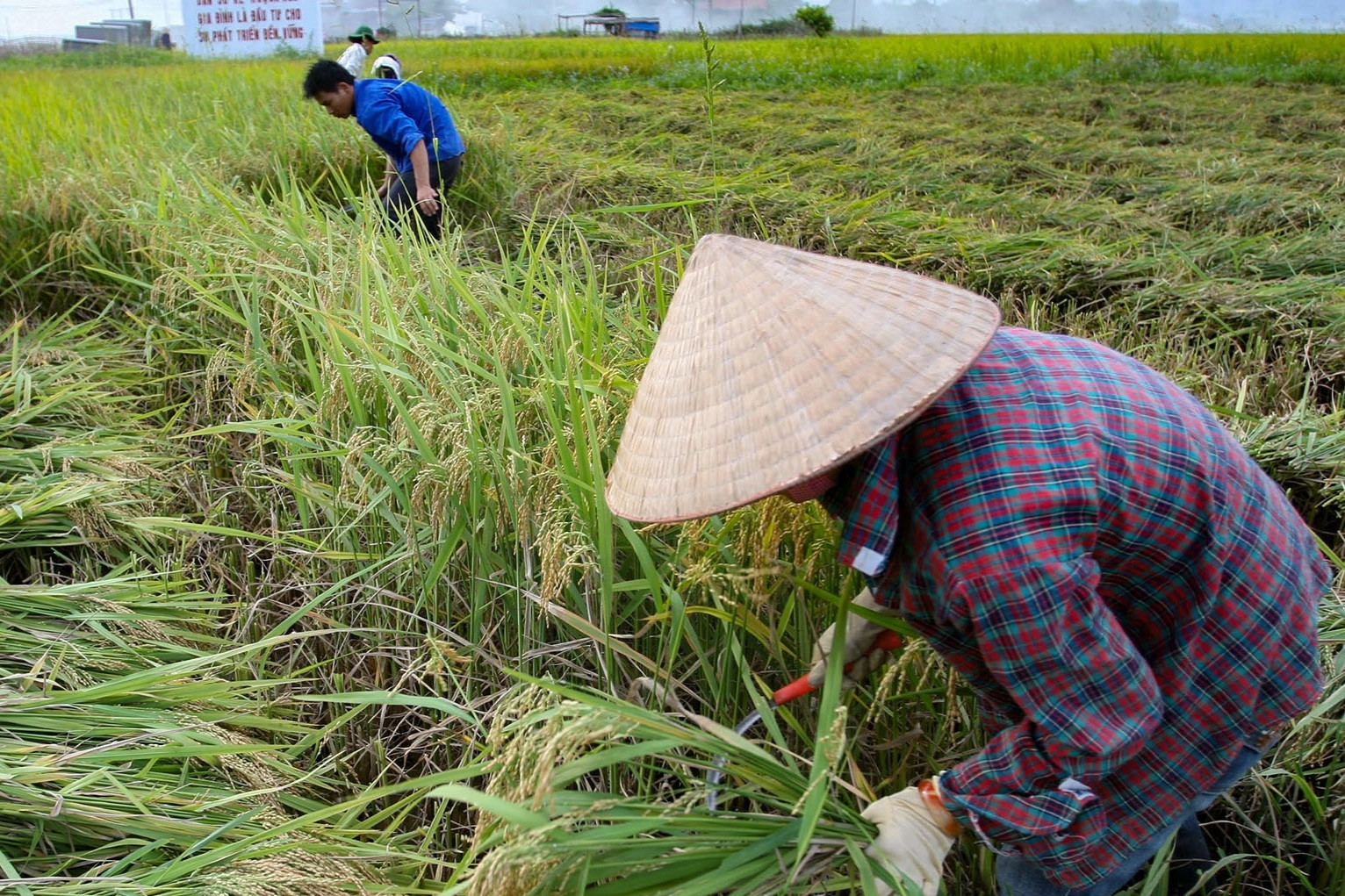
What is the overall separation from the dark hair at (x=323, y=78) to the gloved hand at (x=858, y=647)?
148 inches

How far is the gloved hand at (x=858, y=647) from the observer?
1414mm

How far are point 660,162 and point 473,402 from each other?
4145mm

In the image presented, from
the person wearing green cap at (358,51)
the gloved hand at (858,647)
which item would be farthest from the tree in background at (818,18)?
the gloved hand at (858,647)

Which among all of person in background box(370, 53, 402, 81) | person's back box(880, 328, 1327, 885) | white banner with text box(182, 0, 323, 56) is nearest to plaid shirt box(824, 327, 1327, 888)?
person's back box(880, 328, 1327, 885)

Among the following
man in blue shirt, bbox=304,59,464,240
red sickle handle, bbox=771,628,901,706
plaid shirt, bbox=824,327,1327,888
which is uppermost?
man in blue shirt, bbox=304,59,464,240

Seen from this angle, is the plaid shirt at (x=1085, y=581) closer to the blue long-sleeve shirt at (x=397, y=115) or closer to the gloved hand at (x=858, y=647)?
the gloved hand at (x=858, y=647)

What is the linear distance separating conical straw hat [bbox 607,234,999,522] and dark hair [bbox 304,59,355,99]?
3.64m

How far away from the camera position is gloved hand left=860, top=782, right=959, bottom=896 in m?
1.22

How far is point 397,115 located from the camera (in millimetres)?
→ 4219

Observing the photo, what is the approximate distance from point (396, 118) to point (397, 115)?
23mm

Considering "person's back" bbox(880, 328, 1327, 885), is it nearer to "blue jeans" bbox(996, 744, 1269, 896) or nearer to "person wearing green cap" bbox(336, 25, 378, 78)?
"blue jeans" bbox(996, 744, 1269, 896)

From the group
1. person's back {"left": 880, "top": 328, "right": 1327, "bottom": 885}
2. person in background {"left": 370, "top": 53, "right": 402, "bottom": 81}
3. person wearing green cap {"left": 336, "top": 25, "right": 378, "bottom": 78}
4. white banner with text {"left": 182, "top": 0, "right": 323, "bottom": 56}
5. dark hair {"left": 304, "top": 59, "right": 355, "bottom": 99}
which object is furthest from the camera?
white banner with text {"left": 182, "top": 0, "right": 323, "bottom": 56}

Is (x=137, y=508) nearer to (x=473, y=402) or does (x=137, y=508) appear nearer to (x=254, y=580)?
(x=254, y=580)

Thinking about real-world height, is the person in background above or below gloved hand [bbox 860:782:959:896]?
above
